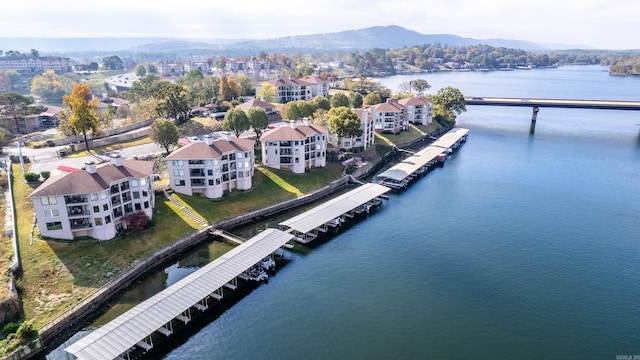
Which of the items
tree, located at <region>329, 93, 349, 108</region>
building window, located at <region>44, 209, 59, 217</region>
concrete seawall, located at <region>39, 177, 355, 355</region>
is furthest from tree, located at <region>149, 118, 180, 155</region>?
tree, located at <region>329, 93, 349, 108</region>

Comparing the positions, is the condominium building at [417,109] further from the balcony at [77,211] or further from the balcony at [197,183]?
the balcony at [77,211]

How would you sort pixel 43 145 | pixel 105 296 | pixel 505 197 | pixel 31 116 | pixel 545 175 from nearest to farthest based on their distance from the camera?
pixel 105 296, pixel 505 197, pixel 43 145, pixel 545 175, pixel 31 116

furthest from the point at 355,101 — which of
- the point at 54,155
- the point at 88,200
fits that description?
the point at 88,200

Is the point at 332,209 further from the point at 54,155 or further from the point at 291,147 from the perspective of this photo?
the point at 54,155

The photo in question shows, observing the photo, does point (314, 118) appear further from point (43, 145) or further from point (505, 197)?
point (43, 145)

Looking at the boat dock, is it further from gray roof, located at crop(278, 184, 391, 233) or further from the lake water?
gray roof, located at crop(278, 184, 391, 233)

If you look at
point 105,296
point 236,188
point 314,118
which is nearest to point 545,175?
point 314,118
